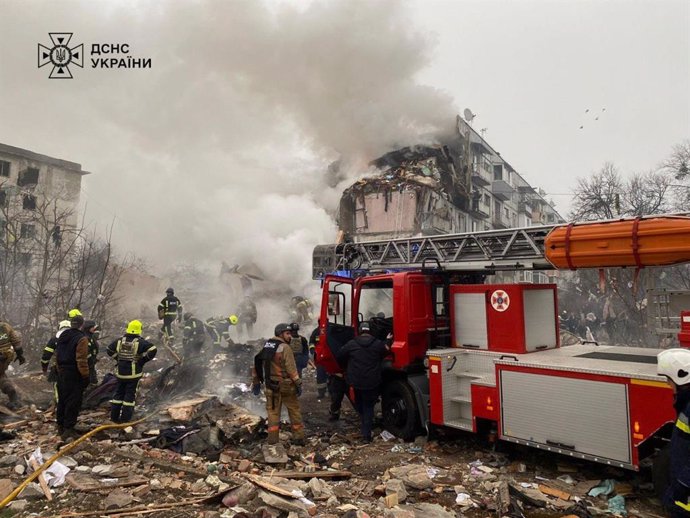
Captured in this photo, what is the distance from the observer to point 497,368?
5.36 metres

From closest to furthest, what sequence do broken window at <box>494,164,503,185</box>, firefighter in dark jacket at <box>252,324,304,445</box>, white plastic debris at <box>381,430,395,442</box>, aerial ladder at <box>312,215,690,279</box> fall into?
aerial ladder at <box>312,215,690,279</box>
firefighter in dark jacket at <box>252,324,304,445</box>
white plastic debris at <box>381,430,395,442</box>
broken window at <box>494,164,503,185</box>

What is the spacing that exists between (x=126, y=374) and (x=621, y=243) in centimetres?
649

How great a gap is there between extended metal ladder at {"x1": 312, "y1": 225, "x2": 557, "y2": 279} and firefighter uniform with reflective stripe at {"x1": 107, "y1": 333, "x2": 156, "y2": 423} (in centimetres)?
313

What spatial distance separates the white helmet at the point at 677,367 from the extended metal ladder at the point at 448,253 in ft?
8.93

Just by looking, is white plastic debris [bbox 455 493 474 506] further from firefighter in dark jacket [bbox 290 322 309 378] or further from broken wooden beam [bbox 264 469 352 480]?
firefighter in dark jacket [bbox 290 322 309 378]

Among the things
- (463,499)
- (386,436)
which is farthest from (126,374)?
(463,499)

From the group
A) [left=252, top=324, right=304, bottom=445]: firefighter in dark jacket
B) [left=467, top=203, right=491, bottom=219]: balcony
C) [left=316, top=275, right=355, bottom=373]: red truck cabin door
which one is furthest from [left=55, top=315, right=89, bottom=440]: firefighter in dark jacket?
[left=467, top=203, right=491, bottom=219]: balcony

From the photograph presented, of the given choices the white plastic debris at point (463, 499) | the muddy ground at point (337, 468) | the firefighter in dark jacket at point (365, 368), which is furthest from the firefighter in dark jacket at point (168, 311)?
the white plastic debris at point (463, 499)

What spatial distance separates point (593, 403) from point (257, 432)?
13.3 feet

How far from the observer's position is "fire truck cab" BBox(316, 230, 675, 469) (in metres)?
4.37

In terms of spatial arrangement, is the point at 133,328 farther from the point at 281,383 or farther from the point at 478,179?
the point at 478,179

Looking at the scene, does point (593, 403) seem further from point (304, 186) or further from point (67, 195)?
point (67, 195)

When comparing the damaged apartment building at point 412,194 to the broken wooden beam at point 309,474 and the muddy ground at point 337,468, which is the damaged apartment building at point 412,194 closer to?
the muddy ground at point 337,468

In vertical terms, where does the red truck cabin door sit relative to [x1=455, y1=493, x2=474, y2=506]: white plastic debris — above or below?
above
